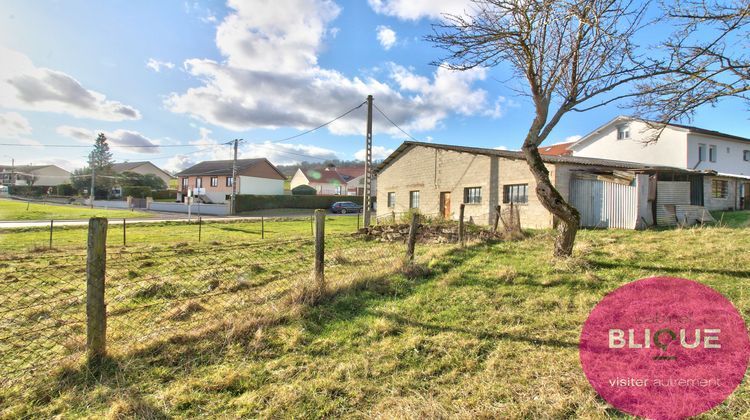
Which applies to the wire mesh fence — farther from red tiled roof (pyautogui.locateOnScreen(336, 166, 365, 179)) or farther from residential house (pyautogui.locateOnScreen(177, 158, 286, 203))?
red tiled roof (pyautogui.locateOnScreen(336, 166, 365, 179))

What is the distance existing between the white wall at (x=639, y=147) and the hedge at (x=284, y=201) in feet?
91.3

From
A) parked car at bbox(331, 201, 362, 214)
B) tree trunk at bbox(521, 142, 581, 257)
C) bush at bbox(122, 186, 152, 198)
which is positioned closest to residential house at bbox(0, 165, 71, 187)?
bush at bbox(122, 186, 152, 198)

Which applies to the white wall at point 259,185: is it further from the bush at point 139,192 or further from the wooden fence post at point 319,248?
the wooden fence post at point 319,248

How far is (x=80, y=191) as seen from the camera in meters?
55.2

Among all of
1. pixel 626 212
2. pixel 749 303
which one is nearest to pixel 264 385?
pixel 749 303

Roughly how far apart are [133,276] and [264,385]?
6.09 m

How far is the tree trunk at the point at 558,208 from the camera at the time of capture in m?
7.52

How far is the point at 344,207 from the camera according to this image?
42250mm

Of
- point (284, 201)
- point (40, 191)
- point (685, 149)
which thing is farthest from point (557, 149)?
point (40, 191)

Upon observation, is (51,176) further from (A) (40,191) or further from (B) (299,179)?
(B) (299,179)

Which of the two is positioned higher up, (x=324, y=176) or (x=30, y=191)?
(x=324, y=176)

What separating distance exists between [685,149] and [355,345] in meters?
31.1

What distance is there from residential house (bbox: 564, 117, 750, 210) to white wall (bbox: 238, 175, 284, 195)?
39.6 meters

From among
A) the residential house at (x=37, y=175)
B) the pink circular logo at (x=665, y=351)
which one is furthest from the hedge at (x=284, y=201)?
the residential house at (x=37, y=175)
